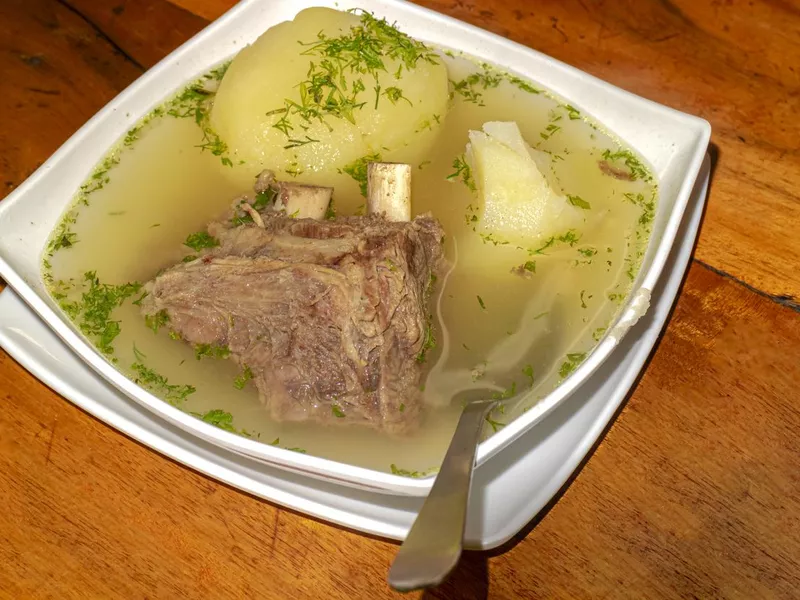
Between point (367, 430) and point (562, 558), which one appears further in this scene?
point (367, 430)

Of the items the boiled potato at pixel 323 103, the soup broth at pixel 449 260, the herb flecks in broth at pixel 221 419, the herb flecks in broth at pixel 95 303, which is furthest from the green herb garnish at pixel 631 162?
the herb flecks in broth at pixel 95 303

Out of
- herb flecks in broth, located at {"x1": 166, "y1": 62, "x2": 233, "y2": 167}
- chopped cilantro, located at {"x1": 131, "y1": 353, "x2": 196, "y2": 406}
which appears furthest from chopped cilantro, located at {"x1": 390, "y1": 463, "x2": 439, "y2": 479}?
herb flecks in broth, located at {"x1": 166, "y1": 62, "x2": 233, "y2": 167}

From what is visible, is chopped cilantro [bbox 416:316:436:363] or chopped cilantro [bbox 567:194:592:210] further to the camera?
chopped cilantro [bbox 567:194:592:210]

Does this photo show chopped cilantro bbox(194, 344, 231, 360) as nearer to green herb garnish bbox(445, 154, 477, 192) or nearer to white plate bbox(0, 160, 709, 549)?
white plate bbox(0, 160, 709, 549)

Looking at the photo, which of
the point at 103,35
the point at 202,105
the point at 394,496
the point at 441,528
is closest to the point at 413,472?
the point at 394,496

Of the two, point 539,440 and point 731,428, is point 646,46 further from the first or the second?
point 539,440

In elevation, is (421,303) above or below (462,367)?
above

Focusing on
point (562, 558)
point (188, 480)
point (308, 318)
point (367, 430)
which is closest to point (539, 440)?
point (562, 558)
